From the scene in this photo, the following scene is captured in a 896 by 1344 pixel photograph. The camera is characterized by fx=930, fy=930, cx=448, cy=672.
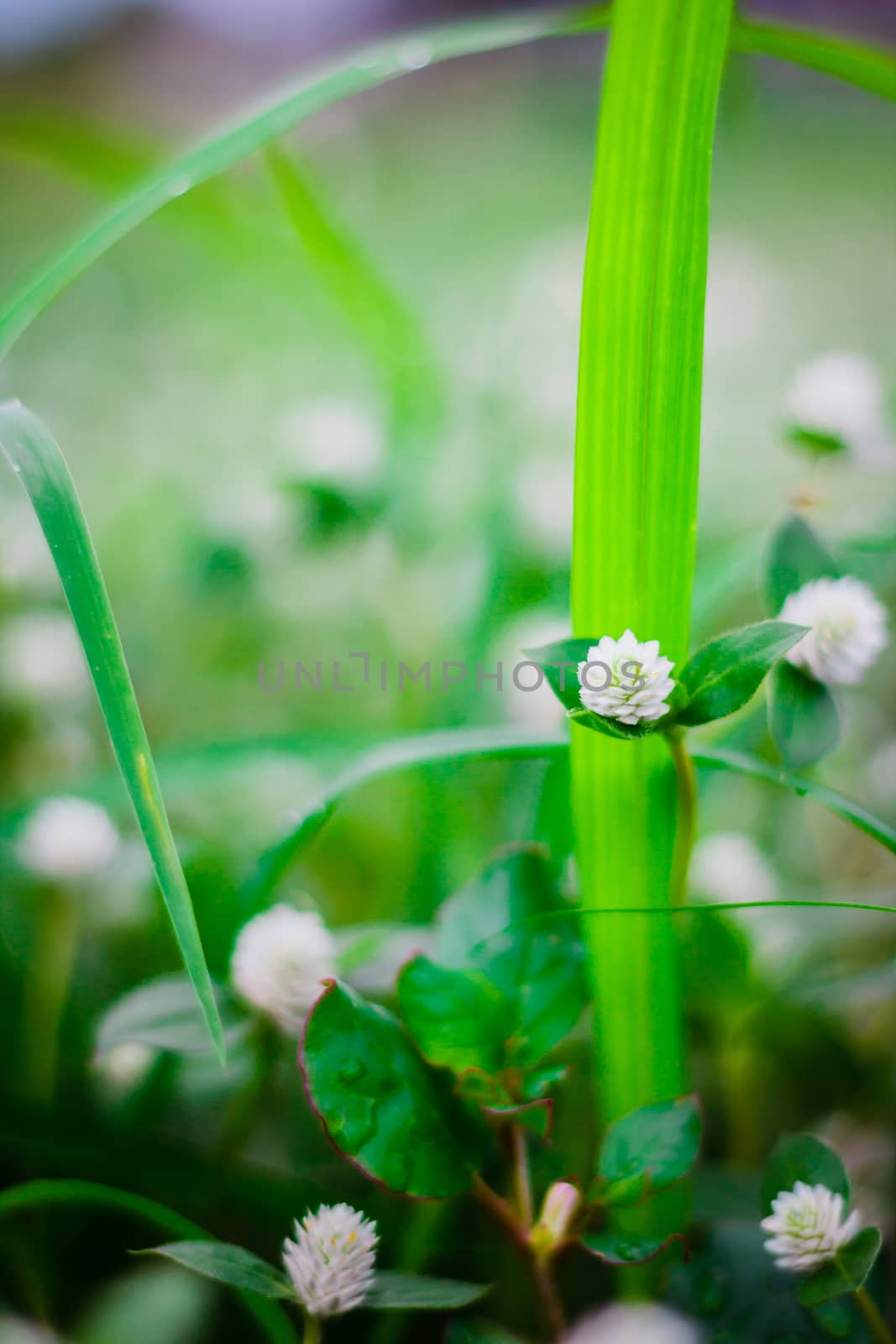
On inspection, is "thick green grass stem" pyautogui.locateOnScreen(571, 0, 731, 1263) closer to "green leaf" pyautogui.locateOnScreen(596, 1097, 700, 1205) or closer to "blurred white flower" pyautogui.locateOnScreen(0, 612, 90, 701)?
"green leaf" pyautogui.locateOnScreen(596, 1097, 700, 1205)

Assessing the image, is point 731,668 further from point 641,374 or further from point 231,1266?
point 231,1266

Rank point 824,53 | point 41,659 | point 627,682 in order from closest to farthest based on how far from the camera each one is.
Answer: point 627,682 → point 824,53 → point 41,659

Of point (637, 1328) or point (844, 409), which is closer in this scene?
point (637, 1328)

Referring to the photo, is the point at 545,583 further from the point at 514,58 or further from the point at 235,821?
the point at 514,58

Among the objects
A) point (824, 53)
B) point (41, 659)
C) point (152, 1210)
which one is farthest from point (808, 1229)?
point (41, 659)

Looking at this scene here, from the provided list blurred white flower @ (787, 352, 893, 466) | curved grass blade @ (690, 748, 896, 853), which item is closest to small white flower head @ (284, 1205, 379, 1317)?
curved grass blade @ (690, 748, 896, 853)

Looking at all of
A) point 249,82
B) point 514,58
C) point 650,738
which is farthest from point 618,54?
point 514,58
